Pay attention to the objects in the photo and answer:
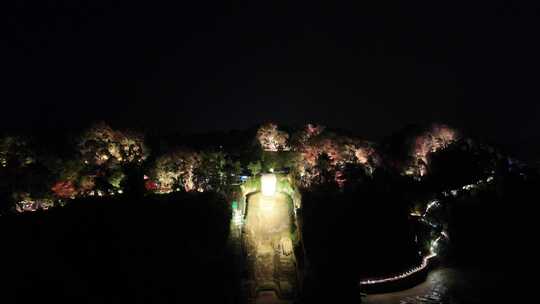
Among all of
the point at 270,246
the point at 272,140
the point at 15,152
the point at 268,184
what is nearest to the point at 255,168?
the point at 272,140

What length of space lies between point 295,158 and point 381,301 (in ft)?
52.1

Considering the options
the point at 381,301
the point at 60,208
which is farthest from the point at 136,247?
the point at 381,301

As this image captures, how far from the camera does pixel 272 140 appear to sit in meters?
35.4

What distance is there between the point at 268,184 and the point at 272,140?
1001 centimetres

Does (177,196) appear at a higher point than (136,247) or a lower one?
higher

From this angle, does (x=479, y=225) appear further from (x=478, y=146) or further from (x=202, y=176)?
(x=202, y=176)

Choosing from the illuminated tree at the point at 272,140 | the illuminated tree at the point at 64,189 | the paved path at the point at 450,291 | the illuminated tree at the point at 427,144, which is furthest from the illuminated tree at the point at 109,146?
the illuminated tree at the point at 427,144

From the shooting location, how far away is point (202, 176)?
93.7 feet

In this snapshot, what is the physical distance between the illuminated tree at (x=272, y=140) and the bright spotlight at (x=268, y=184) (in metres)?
9.62

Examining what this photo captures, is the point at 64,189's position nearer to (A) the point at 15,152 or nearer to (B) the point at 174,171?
(A) the point at 15,152

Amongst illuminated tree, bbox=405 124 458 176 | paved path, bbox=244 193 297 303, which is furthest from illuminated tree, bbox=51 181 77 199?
illuminated tree, bbox=405 124 458 176

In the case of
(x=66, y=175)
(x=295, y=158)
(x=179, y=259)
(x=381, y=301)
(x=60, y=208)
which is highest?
(x=295, y=158)

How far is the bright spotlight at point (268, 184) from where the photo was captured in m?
25.9

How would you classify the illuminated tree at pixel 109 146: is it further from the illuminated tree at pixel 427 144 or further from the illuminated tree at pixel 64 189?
the illuminated tree at pixel 427 144
